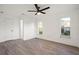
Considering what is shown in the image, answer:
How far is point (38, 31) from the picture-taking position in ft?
4.74

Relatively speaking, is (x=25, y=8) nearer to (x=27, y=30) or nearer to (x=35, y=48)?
(x=27, y=30)

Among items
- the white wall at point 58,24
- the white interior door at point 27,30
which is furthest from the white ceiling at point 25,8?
the white interior door at point 27,30

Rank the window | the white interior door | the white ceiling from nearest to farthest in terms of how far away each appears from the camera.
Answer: the white ceiling → the window → the white interior door

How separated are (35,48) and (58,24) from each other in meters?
0.63

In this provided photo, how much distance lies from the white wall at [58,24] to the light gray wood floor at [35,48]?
0.10 m

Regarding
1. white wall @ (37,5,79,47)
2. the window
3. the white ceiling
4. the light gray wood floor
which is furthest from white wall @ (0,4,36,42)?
the window

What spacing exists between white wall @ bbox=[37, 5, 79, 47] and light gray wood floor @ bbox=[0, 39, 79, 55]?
104mm

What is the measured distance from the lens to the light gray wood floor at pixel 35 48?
1246 mm

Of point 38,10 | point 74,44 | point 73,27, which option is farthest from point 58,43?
point 38,10

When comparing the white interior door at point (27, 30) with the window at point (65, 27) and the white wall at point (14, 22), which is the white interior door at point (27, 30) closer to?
the white wall at point (14, 22)

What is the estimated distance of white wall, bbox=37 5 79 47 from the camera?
4.15 ft

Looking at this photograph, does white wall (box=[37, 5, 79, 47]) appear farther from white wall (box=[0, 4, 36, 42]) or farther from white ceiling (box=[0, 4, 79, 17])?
white wall (box=[0, 4, 36, 42])
